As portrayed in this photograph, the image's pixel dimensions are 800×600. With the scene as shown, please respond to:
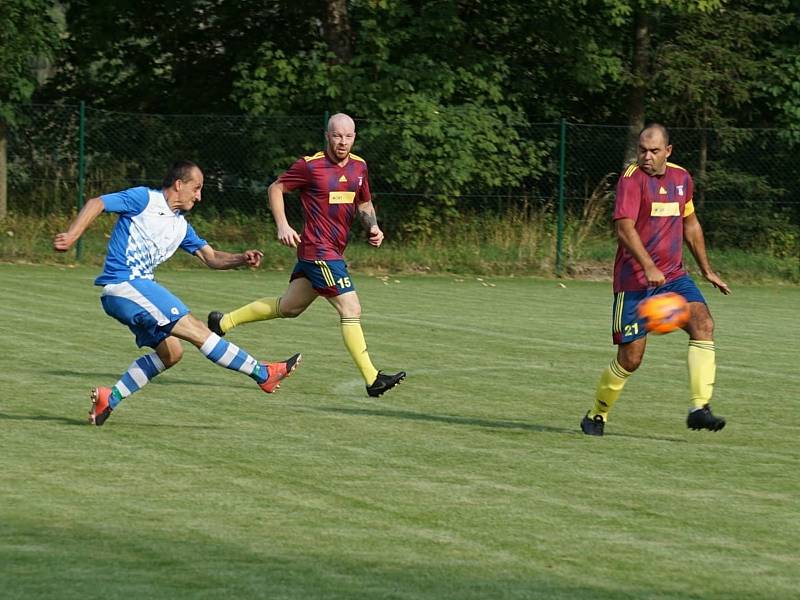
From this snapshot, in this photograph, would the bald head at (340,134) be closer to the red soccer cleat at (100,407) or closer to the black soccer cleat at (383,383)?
the black soccer cleat at (383,383)

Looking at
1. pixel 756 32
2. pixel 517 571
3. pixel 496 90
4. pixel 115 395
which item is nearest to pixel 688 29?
pixel 756 32

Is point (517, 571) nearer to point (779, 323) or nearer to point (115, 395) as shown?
point (115, 395)

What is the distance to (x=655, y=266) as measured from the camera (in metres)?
9.42

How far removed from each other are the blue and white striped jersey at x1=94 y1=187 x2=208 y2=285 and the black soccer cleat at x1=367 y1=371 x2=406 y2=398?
2037 millimetres

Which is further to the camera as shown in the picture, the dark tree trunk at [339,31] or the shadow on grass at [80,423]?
the dark tree trunk at [339,31]

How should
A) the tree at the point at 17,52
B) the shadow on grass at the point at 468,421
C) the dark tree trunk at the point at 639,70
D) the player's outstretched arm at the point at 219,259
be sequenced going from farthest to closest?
the dark tree trunk at the point at 639,70 → the tree at the point at 17,52 → the player's outstretched arm at the point at 219,259 → the shadow on grass at the point at 468,421

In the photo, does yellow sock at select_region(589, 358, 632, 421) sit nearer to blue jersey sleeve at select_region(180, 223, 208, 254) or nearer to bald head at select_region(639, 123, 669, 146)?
bald head at select_region(639, 123, 669, 146)

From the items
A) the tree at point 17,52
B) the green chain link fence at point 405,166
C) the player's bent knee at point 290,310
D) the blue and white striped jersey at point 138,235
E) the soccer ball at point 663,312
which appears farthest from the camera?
the tree at point 17,52

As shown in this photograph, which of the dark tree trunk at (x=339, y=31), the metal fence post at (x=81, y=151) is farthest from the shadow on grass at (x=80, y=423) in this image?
the dark tree trunk at (x=339, y=31)

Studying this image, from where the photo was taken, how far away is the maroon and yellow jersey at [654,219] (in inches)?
377

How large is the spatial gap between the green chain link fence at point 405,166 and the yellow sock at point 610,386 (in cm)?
1577

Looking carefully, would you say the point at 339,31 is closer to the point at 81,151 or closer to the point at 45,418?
the point at 81,151

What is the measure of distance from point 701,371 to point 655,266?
728 mm

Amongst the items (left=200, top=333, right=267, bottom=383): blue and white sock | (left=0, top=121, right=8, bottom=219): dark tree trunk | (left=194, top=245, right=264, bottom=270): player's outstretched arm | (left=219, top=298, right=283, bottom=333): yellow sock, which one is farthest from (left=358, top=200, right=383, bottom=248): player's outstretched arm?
(left=0, top=121, right=8, bottom=219): dark tree trunk
